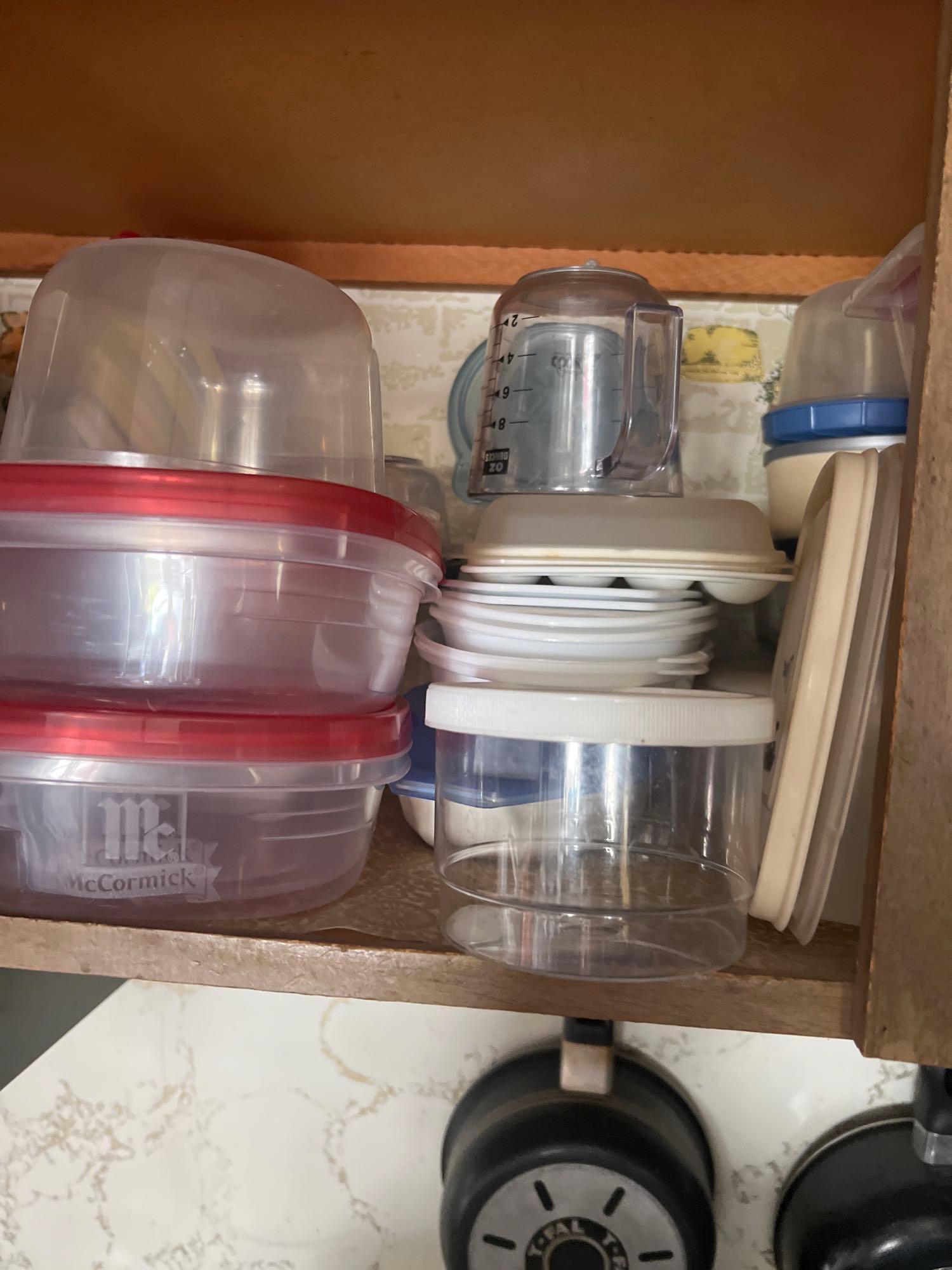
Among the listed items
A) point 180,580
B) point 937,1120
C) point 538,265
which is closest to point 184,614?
point 180,580

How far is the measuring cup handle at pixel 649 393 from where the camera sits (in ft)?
1.84

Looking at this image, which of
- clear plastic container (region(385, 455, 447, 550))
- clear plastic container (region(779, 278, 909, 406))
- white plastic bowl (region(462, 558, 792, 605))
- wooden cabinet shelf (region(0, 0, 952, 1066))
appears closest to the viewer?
wooden cabinet shelf (region(0, 0, 952, 1066))

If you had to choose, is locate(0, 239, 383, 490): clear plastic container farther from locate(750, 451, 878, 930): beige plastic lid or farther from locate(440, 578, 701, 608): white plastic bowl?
locate(750, 451, 878, 930): beige plastic lid

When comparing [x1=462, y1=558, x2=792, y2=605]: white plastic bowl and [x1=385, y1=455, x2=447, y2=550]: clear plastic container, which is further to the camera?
[x1=385, y1=455, x2=447, y2=550]: clear plastic container

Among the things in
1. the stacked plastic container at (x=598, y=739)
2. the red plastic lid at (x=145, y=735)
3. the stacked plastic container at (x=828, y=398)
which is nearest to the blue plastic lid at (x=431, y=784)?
the stacked plastic container at (x=598, y=739)

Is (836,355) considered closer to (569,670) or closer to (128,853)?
(569,670)

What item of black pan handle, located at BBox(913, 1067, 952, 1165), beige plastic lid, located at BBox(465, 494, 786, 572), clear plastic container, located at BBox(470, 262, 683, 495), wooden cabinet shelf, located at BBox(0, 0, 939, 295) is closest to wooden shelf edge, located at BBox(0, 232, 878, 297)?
wooden cabinet shelf, located at BBox(0, 0, 939, 295)

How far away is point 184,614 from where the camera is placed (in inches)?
17.9

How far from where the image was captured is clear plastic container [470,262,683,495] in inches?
23.0

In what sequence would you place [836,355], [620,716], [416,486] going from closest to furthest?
[620,716] → [836,355] → [416,486]

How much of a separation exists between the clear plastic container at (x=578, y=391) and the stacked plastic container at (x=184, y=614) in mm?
131

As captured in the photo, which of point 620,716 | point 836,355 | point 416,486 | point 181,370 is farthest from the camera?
point 416,486

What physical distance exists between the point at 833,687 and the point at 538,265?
483 mm

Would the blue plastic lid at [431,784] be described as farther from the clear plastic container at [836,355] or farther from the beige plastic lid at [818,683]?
the clear plastic container at [836,355]
